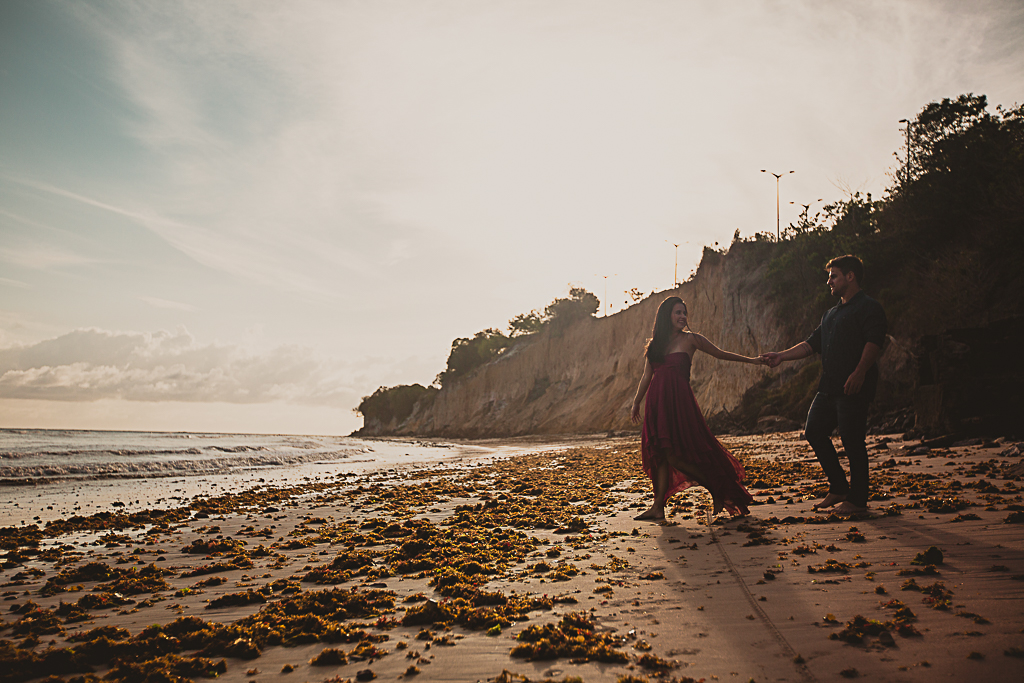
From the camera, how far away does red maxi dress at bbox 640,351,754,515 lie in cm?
548

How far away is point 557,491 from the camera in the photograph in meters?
8.65

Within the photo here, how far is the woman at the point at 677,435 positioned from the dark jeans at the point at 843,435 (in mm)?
719

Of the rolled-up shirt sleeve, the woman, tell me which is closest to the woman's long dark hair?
the woman

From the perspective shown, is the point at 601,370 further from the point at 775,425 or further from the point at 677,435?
the point at 677,435

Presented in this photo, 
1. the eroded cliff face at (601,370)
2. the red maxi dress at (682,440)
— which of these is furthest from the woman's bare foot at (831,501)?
the eroded cliff face at (601,370)

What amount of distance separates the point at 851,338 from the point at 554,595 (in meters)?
3.65

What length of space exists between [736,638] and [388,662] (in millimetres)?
1573

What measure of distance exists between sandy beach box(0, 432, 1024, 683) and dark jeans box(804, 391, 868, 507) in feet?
1.02

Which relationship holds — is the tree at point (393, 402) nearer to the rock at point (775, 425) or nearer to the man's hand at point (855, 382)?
the rock at point (775, 425)

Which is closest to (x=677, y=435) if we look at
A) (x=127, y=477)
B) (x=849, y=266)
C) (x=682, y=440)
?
(x=682, y=440)

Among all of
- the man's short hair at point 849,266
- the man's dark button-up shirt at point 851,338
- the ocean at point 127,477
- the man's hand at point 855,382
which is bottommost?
the ocean at point 127,477

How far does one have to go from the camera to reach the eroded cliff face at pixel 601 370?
3083cm

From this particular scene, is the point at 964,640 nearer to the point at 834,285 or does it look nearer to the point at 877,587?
the point at 877,587

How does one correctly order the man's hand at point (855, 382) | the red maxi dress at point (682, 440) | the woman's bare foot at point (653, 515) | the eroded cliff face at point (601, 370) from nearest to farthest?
the man's hand at point (855, 382) < the red maxi dress at point (682, 440) < the woman's bare foot at point (653, 515) < the eroded cliff face at point (601, 370)
